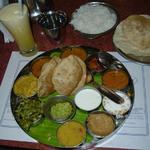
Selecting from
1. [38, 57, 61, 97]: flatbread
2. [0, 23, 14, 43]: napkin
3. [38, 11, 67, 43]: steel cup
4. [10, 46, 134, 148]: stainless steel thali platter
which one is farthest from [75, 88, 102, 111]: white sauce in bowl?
[0, 23, 14, 43]: napkin

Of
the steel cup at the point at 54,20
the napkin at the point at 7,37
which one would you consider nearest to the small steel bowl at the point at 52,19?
the steel cup at the point at 54,20

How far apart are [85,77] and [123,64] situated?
195mm

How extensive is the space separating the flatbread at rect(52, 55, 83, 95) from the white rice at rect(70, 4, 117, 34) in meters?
0.30

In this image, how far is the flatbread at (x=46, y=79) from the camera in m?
1.19

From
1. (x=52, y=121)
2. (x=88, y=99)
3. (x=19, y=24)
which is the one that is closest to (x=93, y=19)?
(x=19, y=24)

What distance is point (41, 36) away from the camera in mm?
1532

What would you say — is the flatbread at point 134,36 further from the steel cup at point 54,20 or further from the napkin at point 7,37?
the napkin at point 7,37

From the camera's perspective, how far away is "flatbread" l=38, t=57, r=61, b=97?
1187 millimetres

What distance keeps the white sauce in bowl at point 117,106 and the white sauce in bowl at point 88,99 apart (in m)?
0.03

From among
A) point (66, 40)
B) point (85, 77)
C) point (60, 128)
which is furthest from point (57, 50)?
point (60, 128)

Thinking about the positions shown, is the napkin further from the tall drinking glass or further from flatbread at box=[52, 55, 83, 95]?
flatbread at box=[52, 55, 83, 95]

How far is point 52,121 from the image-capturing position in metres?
1.11

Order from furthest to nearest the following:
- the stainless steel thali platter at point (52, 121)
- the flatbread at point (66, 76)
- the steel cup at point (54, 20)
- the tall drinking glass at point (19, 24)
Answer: the steel cup at point (54, 20), the tall drinking glass at point (19, 24), the flatbread at point (66, 76), the stainless steel thali platter at point (52, 121)

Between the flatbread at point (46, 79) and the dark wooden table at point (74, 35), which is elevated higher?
the flatbread at point (46, 79)
